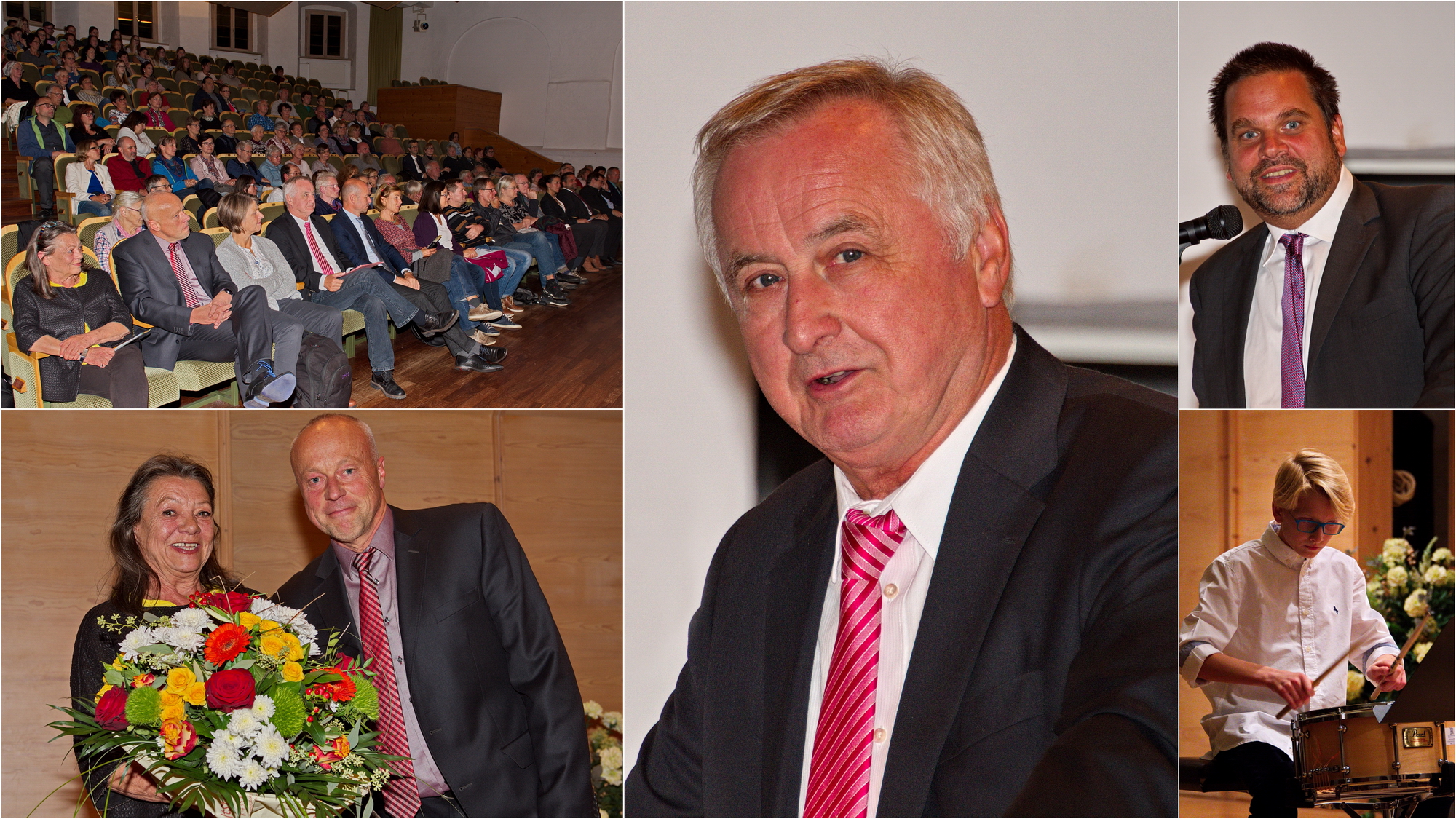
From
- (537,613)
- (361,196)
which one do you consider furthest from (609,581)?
(361,196)

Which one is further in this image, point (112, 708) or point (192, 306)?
point (192, 306)

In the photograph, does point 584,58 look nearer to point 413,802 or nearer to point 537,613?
point 537,613

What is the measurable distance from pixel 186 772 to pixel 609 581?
1.21 meters

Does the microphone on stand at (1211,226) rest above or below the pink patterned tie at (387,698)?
above

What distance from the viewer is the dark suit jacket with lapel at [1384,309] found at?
3.05 metres

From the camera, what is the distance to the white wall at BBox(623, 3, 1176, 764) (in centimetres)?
309

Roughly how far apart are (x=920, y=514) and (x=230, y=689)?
155 centimetres

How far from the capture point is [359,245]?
10.6 ft

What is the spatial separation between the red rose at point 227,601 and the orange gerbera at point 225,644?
14 cm

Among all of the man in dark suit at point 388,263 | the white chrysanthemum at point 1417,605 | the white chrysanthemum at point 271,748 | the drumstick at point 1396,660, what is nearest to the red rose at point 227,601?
the white chrysanthemum at point 271,748

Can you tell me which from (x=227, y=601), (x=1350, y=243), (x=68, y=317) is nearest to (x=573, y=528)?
(x=227, y=601)

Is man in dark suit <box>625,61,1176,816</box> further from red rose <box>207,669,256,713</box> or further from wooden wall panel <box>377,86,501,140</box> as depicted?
red rose <box>207,669,256,713</box>

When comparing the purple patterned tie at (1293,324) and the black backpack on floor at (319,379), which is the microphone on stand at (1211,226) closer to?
the purple patterned tie at (1293,324)

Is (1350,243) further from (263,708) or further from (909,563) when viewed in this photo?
(263,708)
